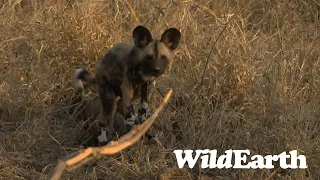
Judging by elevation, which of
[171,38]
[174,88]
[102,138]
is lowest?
[102,138]

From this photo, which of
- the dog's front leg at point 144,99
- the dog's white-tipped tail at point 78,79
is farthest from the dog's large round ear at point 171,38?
the dog's white-tipped tail at point 78,79

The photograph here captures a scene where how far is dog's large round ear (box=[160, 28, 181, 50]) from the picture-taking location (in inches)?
145

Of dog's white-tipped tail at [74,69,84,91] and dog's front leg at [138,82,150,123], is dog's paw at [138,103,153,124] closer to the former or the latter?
dog's front leg at [138,82,150,123]

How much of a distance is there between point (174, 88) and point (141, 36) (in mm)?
1017

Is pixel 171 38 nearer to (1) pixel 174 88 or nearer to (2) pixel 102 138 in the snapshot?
(2) pixel 102 138

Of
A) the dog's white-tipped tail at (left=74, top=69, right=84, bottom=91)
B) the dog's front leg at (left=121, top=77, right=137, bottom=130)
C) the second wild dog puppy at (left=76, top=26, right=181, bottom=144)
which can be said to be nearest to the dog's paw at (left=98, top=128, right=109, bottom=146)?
the second wild dog puppy at (left=76, top=26, right=181, bottom=144)

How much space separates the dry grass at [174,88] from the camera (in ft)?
12.6

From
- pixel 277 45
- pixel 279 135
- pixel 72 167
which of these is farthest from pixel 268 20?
pixel 72 167

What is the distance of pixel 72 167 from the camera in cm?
232

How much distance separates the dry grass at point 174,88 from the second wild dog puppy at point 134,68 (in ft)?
1.06

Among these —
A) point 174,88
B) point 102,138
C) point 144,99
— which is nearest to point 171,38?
point 144,99

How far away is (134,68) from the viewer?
3.63 meters

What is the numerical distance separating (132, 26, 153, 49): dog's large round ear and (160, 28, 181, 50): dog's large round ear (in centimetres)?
9

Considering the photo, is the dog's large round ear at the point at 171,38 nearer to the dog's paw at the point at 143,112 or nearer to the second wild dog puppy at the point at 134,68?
the second wild dog puppy at the point at 134,68
